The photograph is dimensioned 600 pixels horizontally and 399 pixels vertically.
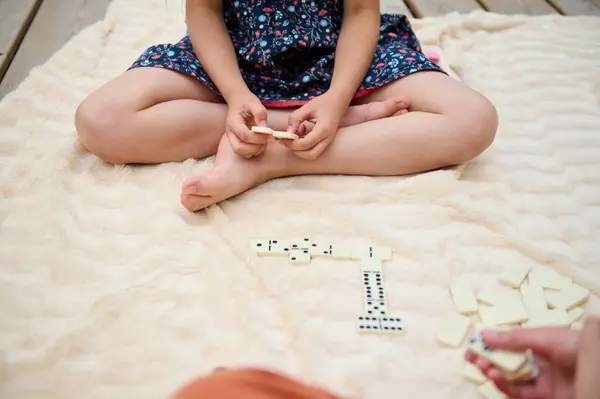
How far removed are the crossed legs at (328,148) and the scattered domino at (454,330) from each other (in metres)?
0.28

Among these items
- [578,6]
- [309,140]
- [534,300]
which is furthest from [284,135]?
[578,6]

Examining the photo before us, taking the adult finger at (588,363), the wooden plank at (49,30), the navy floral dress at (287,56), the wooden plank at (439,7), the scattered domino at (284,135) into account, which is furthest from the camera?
the wooden plank at (439,7)

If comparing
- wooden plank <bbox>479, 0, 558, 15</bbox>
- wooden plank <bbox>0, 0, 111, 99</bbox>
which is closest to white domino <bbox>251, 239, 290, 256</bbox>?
wooden plank <bbox>0, 0, 111, 99</bbox>

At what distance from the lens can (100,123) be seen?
85 centimetres

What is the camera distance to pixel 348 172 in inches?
34.5

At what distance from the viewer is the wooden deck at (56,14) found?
1.24m

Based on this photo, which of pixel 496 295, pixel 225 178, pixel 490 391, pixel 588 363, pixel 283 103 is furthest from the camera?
pixel 283 103

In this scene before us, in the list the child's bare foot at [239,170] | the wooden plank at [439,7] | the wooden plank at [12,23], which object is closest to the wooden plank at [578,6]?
the wooden plank at [439,7]

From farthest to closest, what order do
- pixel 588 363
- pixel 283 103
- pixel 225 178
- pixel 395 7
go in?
1. pixel 395 7
2. pixel 283 103
3. pixel 225 178
4. pixel 588 363

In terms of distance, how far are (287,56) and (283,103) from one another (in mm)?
81

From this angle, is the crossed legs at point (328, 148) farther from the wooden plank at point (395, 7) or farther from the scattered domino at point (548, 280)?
the wooden plank at point (395, 7)

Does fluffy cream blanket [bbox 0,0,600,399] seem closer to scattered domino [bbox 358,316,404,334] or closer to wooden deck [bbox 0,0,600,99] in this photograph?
scattered domino [bbox 358,316,404,334]

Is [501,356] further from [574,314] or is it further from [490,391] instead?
[574,314]

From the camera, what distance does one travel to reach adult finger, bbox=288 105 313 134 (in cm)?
82
